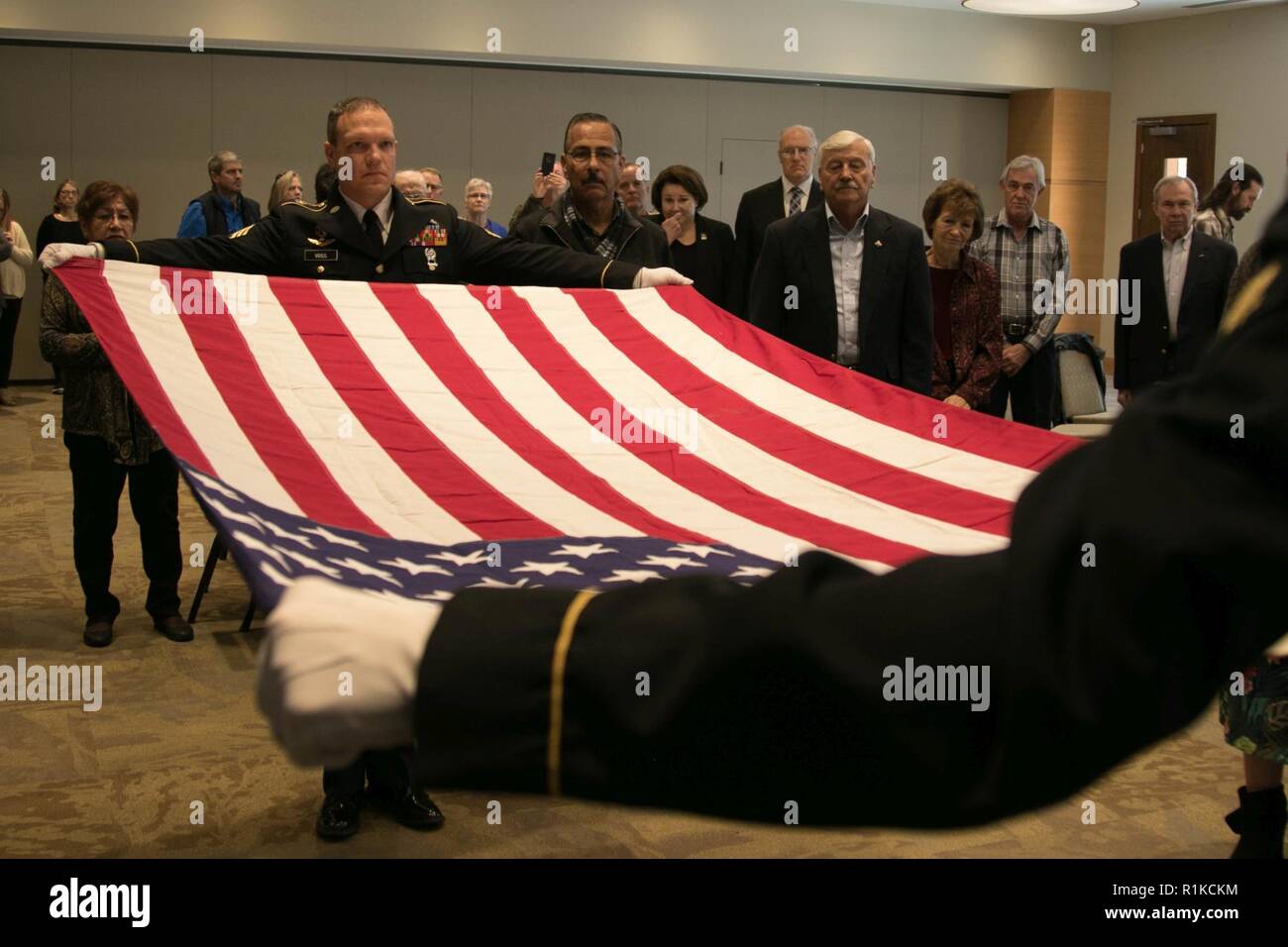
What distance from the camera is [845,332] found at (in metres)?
3.96

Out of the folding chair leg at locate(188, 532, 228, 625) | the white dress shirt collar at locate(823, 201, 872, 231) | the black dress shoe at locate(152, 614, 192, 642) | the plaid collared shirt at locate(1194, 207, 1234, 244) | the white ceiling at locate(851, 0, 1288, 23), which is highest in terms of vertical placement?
the white ceiling at locate(851, 0, 1288, 23)

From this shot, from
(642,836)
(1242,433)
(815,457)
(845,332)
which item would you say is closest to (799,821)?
(1242,433)

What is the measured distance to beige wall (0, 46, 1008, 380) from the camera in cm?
998

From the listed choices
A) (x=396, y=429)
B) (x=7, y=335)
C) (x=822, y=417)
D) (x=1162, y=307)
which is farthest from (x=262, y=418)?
(x=7, y=335)

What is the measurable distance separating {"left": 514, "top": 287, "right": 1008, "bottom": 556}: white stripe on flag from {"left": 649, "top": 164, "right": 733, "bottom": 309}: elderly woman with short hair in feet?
6.86

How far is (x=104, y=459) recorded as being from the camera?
4082mm

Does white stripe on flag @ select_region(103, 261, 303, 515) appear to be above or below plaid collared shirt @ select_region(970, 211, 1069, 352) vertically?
below

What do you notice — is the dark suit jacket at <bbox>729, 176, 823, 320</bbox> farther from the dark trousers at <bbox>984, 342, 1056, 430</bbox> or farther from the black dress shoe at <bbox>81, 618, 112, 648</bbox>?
the black dress shoe at <bbox>81, 618, 112, 648</bbox>

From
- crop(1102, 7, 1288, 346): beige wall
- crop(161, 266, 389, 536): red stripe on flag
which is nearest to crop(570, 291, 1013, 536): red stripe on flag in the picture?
crop(161, 266, 389, 536): red stripe on flag

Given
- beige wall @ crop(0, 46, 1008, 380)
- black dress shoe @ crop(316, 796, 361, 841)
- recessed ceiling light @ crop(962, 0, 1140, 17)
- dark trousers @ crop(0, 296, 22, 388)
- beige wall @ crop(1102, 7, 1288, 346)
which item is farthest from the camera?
beige wall @ crop(1102, 7, 1288, 346)

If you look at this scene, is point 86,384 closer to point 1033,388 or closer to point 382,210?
point 382,210

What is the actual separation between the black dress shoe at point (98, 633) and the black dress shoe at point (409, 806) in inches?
59.8

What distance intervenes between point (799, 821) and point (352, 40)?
10007 millimetres

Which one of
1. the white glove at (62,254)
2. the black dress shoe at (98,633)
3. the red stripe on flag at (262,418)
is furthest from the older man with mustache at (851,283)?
the black dress shoe at (98,633)
